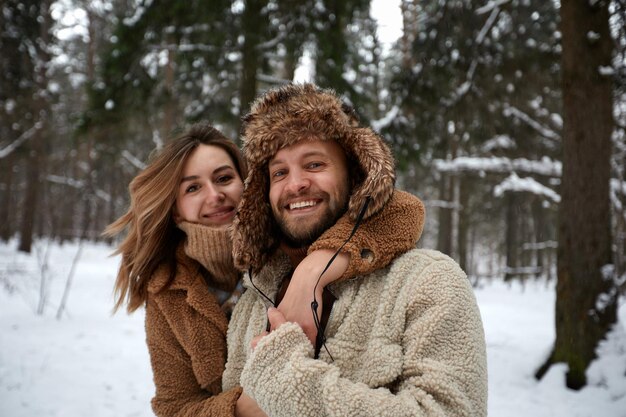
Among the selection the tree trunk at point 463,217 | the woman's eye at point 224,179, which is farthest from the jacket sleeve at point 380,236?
the tree trunk at point 463,217

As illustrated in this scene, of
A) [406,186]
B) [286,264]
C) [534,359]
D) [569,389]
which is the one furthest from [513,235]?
[286,264]

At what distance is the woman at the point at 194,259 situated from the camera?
1733 mm

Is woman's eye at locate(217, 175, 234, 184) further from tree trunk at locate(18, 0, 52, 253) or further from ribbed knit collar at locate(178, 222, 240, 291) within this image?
tree trunk at locate(18, 0, 52, 253)

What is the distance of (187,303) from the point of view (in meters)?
2.21

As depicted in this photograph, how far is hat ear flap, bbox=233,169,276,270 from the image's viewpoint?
2.02m

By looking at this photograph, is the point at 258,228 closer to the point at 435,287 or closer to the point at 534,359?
the point at 435,287

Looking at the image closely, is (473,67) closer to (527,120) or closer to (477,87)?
(477,87)

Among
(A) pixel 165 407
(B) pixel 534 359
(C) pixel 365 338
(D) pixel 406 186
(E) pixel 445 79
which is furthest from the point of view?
(D) pixel 406 186

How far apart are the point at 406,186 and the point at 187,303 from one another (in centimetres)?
1487

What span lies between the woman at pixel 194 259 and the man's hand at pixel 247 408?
0.10 ft

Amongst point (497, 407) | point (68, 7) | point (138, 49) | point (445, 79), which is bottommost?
point (497, 407)

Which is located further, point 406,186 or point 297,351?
point 406,186

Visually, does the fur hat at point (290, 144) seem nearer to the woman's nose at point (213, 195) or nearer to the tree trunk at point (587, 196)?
the woman's nose at point (213, 195)

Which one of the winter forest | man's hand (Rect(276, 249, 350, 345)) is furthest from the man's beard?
the winter forest
